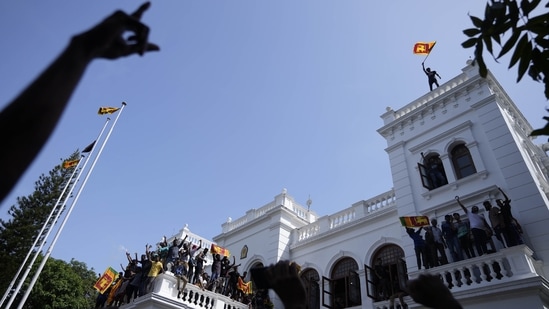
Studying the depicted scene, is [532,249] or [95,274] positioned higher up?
[95,274]

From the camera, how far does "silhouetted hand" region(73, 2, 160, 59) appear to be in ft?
4.60

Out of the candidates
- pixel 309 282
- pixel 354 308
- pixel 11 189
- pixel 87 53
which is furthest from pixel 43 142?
pixel 309 282

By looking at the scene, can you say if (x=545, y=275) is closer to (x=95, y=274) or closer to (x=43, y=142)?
(x=43, y=142)

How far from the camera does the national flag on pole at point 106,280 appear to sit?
13855 mm

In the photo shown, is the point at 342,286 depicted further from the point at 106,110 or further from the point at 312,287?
the point at 106,110

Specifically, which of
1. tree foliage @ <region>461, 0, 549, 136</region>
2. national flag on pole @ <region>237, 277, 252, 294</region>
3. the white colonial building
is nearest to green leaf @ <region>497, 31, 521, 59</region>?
→ tree foliage @ <region>461, 0, 549, 136</region>

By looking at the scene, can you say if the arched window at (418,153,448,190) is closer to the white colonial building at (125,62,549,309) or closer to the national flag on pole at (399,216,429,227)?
the white colonial building at (125,62,549,309)

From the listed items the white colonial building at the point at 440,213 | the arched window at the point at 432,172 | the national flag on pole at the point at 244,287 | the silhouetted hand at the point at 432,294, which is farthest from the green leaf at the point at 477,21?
the national flag on pole at the point at 244,287

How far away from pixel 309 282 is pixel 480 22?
1332cm

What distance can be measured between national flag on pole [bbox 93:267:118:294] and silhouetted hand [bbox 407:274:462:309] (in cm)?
1469

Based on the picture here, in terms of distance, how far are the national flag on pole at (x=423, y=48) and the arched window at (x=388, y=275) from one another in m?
7.86

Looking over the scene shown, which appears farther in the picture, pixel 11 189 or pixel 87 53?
pixel 87 53

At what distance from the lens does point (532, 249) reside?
8.83m

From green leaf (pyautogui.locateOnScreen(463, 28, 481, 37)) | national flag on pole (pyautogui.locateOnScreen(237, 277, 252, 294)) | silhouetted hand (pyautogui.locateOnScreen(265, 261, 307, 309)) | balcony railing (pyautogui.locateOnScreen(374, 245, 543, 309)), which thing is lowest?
silhouetted hand (pyautogui.locateOnScreen(265, 261, 307, 309))
